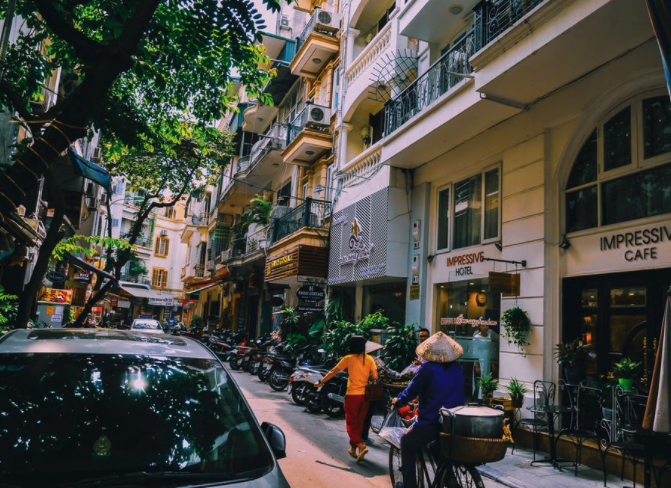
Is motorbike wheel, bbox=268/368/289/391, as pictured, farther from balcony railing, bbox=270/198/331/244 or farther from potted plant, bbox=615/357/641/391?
potted plant, bbox=615/357/641/391

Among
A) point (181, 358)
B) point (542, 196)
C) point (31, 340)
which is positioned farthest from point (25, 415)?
point (542, 196)

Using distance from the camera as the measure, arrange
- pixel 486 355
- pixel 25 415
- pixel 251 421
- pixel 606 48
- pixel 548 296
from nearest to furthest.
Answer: pixel 25 415, pixel 251 421, pixel 606 48, pixel 548 296, pixel 486 355

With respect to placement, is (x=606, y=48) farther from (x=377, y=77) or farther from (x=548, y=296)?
(x=377, y=77)

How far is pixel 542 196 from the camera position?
9.00m

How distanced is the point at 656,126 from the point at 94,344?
780 cm

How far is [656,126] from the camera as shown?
747cm

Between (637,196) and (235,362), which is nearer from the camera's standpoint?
(637,196)

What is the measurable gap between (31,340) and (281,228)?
1680cm

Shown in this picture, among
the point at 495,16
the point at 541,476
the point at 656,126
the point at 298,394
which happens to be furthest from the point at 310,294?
the point at 656,126

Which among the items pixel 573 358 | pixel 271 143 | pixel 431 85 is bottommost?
pixel 573 358

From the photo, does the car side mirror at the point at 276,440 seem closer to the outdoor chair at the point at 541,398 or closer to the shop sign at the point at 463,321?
the outdoor chair at the point at 541,398

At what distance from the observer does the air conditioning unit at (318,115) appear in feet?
61.2

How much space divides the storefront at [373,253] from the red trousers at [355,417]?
240 inches

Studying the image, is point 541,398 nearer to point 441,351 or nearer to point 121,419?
point 441,351
